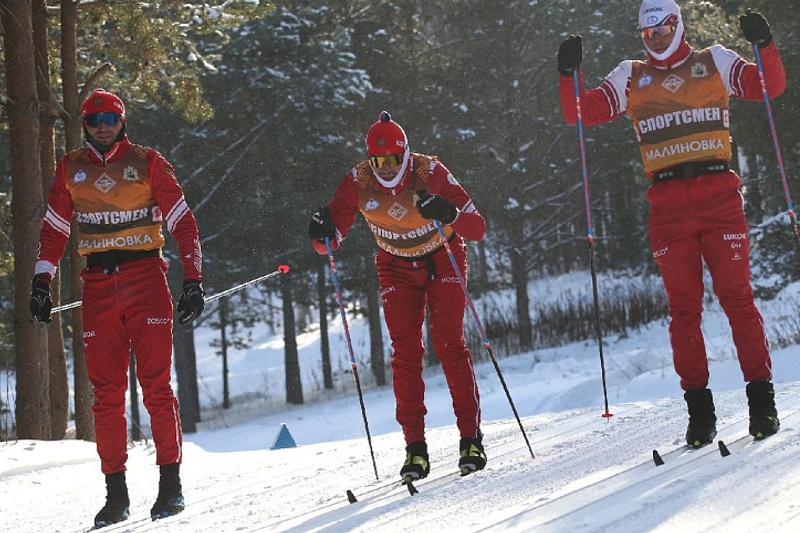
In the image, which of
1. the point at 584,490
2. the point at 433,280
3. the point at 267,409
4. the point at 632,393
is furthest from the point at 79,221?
the point at 267,409

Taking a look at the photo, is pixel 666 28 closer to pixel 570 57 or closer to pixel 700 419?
pixel 570 57

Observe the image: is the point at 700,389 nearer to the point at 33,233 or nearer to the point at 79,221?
the point at 79,221

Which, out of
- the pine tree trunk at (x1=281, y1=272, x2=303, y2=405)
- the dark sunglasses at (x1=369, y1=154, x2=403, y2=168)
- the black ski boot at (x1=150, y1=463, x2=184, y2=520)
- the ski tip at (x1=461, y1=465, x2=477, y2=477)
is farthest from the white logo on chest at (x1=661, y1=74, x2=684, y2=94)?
the pine tree trunk at (x1=281, y1=272, x2=303, y2=405)

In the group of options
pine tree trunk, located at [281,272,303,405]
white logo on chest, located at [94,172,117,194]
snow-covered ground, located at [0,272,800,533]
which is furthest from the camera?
pine tree trunk, located at [281,272,303,405]

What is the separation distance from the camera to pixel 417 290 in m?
5.71

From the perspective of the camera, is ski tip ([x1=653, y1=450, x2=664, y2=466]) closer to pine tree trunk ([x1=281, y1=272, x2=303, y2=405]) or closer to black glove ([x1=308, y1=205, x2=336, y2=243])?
black glove ([x1=308, y1=205, x2=336, y2=243])

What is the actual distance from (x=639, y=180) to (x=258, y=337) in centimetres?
3549

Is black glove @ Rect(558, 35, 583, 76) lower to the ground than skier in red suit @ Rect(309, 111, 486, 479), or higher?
higher

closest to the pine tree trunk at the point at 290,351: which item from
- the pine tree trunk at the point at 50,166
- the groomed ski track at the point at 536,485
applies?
the pine tree trunk at the point at 50,166

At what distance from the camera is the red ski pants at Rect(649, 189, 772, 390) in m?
5.27

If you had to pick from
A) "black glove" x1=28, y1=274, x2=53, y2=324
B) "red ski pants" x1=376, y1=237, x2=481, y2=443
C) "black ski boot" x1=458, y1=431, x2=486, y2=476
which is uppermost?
"black glove" x1=28, y1=274, x2=53, y2=324

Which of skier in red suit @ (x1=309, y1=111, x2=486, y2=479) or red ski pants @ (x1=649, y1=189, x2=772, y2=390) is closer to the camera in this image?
red ski pants @ (x1=649, y1=189, x2=772, y2=390)

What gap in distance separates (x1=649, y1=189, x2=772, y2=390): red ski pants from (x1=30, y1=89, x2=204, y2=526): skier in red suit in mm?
2521

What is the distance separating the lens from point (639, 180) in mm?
23391
